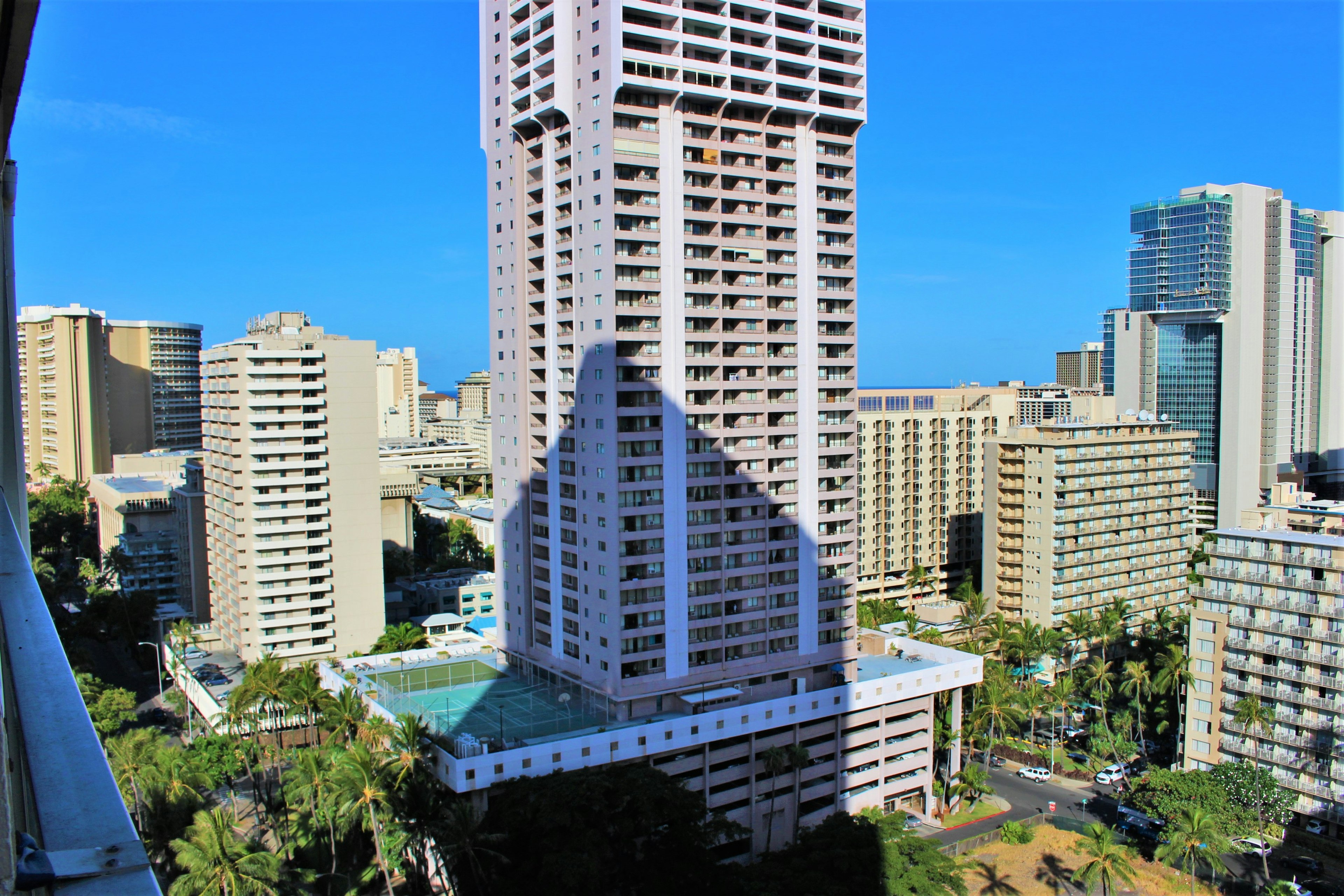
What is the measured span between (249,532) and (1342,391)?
115 meters

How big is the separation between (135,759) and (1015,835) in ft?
127

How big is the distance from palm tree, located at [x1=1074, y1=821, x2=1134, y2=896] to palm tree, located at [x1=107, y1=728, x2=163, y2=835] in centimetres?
3614

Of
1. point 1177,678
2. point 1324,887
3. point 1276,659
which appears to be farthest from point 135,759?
point 1276,659

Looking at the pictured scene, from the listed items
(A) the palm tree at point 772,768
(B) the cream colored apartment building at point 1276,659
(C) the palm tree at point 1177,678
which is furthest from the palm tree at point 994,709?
(A) the palm tree at point 772,768

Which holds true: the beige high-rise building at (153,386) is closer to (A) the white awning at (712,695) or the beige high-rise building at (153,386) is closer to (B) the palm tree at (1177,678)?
(A) the white awning at (712,695)

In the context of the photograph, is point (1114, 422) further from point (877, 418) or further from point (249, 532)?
point (249, 532)

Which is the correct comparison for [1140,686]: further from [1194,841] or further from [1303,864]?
[1194,841]

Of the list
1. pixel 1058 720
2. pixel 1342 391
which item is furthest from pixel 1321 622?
pixel 1342 391

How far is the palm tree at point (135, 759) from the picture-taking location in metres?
40.6

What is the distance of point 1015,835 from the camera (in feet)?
152

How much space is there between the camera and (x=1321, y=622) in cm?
4666

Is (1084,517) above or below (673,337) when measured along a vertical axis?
below

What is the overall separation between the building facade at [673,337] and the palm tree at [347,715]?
9.01m

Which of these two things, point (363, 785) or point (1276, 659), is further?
point (1276, 659)
